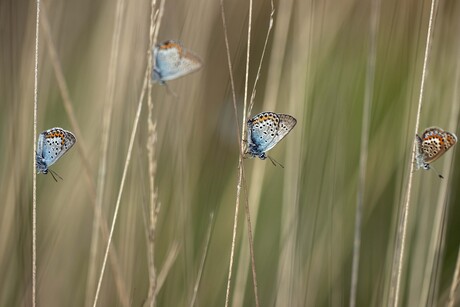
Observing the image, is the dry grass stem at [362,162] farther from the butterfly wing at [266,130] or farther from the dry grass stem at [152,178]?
the dry grass stem at [152,178]

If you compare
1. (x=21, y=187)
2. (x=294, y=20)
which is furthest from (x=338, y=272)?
(x=21, y=187)

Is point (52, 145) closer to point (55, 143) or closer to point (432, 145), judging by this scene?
point (55, 143)

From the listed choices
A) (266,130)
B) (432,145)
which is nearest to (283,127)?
(266,130)

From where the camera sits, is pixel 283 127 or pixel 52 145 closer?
pixel 52 145

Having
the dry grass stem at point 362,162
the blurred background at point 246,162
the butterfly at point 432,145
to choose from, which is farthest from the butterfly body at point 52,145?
the butterfly at point 432,145

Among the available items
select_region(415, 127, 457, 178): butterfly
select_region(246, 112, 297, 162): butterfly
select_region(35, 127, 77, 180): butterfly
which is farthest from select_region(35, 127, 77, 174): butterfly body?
select_region(415, 127, 457, 178): butterfly

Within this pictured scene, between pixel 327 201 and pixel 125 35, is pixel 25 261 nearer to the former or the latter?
pixel 125 35
